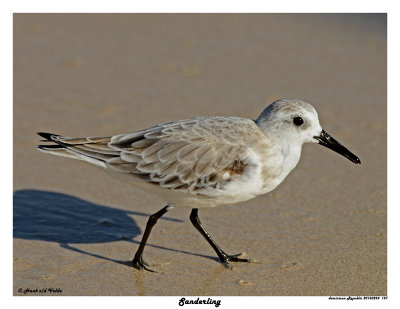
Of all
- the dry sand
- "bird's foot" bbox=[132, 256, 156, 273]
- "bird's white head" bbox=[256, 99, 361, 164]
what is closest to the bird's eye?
"bird's white head" bbox=[256, 99, 361, 164]

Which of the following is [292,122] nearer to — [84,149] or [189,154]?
[189,154]

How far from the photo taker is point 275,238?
6.73 m

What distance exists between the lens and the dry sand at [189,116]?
240 inches

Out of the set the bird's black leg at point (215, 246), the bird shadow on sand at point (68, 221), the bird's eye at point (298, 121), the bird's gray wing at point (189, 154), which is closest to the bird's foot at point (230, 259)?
the bird's black leg at point (215, 246)

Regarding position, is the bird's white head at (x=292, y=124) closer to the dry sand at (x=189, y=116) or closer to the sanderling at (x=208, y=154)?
the sanderling at (x=208, y=154)

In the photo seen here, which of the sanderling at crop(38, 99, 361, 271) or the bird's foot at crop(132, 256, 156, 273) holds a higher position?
the sanderling at crop(38, 99, 361, 271)

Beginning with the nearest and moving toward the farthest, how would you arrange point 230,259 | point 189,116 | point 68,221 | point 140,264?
point 140,264
point 230,259
point 68,221
point 189,116

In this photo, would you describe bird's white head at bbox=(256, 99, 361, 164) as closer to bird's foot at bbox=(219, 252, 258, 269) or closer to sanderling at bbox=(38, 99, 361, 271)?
sanderling at bbox=(38, 99, 361, 271)

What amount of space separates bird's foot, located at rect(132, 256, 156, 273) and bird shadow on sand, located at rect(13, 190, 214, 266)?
14 cm

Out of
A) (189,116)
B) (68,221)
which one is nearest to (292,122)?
(68,221)

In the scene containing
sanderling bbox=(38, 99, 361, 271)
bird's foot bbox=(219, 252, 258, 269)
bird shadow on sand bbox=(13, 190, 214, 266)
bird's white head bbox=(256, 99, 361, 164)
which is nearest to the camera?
sanderling bbox=(38, 99, 361, 271)

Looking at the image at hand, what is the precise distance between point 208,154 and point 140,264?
126cm

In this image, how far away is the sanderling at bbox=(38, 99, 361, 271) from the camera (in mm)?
5895

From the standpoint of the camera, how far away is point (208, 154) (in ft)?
19.6
